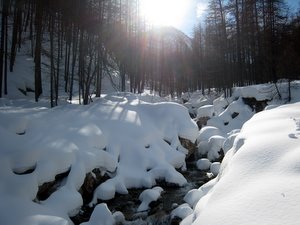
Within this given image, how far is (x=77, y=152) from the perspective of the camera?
962 cm

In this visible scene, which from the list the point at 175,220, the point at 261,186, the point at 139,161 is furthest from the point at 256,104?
the point at 261,186

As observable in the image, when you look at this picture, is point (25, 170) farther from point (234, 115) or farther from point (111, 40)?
point (111, 40)

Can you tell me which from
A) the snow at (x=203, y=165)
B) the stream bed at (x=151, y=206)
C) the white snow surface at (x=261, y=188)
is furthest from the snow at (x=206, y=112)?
the white snow surface at (x=261, y=188)

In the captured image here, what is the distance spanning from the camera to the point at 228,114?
73.5ft

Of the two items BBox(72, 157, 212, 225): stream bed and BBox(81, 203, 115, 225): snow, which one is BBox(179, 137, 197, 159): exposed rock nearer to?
BBox(72, 157, 212, 225): stream bed

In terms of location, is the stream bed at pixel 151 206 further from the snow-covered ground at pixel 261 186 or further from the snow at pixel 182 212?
the snow-covered ground at pixel 261 186

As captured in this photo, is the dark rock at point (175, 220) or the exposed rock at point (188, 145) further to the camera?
the exposed rock at point (188, 145)

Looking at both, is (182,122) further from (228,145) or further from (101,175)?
(101,175)

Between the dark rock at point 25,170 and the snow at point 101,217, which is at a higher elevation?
the dark rock at point 25,170

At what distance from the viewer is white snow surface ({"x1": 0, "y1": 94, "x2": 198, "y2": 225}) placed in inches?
298

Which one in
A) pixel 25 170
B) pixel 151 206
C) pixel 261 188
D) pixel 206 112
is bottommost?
pixel 151 206

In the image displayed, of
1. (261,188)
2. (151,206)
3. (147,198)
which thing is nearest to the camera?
(261,188)

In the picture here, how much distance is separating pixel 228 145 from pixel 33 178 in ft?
22.7

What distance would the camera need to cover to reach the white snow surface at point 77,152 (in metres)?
7.58
